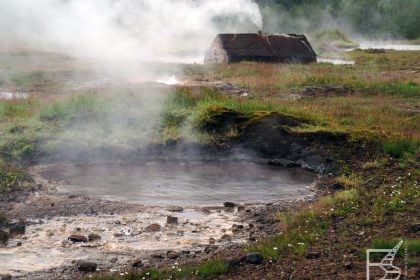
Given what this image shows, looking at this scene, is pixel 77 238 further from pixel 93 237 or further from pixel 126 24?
pixel 126 24

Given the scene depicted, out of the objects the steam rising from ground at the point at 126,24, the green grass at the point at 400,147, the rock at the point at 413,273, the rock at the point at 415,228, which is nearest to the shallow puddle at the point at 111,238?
the rock at the point at 415,228

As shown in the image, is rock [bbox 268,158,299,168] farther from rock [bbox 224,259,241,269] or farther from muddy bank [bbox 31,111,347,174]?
rock [bbox 224,259,241,269]

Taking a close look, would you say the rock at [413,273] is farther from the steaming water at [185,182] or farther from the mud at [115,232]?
the steaming water at [185,182]

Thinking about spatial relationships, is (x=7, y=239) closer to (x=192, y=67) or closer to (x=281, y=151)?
(x=281, y=151)

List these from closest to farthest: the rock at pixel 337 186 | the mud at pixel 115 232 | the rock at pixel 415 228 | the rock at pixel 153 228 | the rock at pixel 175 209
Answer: the mud at pixel 115 232 → the rock at pixel 415 228 → the rock at pixel 153 228 → the rock at pixel 175 209 → the rock at pixel 337 186

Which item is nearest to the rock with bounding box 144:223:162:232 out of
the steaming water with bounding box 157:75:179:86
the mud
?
the mud

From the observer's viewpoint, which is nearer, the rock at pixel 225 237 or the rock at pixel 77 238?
the rock at pixel 77 238

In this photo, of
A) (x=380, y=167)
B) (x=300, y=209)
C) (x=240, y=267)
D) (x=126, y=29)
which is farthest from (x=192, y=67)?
(x=240, y=267)

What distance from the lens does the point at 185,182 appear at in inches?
539

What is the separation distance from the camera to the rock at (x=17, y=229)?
33.6ft

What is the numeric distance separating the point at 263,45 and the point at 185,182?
74.2 feet

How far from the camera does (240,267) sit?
870cm

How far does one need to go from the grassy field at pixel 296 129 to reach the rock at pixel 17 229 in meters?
2.14

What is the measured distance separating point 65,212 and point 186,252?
2.82 meters
